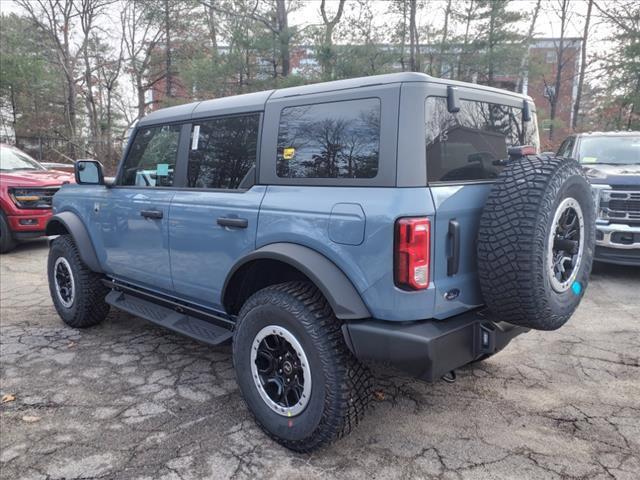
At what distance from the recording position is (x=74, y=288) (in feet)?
14.6

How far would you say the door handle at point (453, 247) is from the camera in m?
2.34

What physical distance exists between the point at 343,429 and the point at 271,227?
112 centimetres

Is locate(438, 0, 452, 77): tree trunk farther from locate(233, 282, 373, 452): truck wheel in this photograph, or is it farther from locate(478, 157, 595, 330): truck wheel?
locate(233, 282, 373, 452): truck wheel

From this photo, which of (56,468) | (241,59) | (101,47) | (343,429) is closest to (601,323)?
(343,429)

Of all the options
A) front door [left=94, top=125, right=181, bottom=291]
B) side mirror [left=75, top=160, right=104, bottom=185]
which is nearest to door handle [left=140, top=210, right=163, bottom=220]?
front door [left=94, top=125, right=181, bottom=291]

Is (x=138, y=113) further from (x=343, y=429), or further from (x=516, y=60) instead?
(x=343, y=429)

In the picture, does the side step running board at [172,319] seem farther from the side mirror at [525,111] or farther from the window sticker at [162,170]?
the side mirror at [525,111]

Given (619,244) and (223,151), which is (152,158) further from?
(619,244)

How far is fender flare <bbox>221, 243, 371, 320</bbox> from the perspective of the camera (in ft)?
7.74

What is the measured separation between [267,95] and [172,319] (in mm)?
1745

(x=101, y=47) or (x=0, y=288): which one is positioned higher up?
(x=101, y=47)

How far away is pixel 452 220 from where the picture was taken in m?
2.35

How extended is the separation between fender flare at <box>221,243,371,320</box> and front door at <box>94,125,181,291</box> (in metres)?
1.36

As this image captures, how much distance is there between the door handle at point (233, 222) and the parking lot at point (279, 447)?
1175mm
